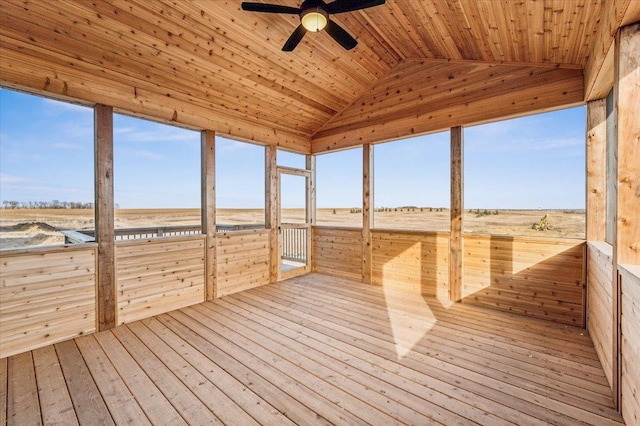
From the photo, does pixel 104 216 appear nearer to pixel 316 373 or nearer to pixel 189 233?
pixel 189 233

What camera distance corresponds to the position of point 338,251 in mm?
5535

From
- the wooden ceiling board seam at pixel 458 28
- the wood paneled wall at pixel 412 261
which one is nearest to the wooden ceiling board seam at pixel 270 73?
the wooden ceiling board seam at pixel 458 28

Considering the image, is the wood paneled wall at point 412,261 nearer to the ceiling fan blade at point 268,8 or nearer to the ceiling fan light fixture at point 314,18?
the ceiling fan light fixture at point 314,18

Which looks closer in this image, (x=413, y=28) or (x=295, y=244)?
(x=413, y=28)

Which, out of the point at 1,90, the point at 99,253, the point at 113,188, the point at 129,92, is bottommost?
the point at 99,253

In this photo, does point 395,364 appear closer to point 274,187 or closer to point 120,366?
point 120,366

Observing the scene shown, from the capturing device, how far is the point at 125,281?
3.38 m

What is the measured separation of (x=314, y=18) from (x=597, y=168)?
342 cm

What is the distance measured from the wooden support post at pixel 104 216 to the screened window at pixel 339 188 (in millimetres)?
3640

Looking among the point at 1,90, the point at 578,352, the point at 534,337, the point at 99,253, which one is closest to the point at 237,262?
the point at 99,253

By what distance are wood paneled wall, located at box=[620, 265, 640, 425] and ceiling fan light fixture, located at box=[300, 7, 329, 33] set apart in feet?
9.40

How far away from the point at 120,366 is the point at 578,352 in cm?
421

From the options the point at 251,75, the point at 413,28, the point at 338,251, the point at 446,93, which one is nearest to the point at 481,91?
the point at 446,93

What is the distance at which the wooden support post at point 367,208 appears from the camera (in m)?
5.05
